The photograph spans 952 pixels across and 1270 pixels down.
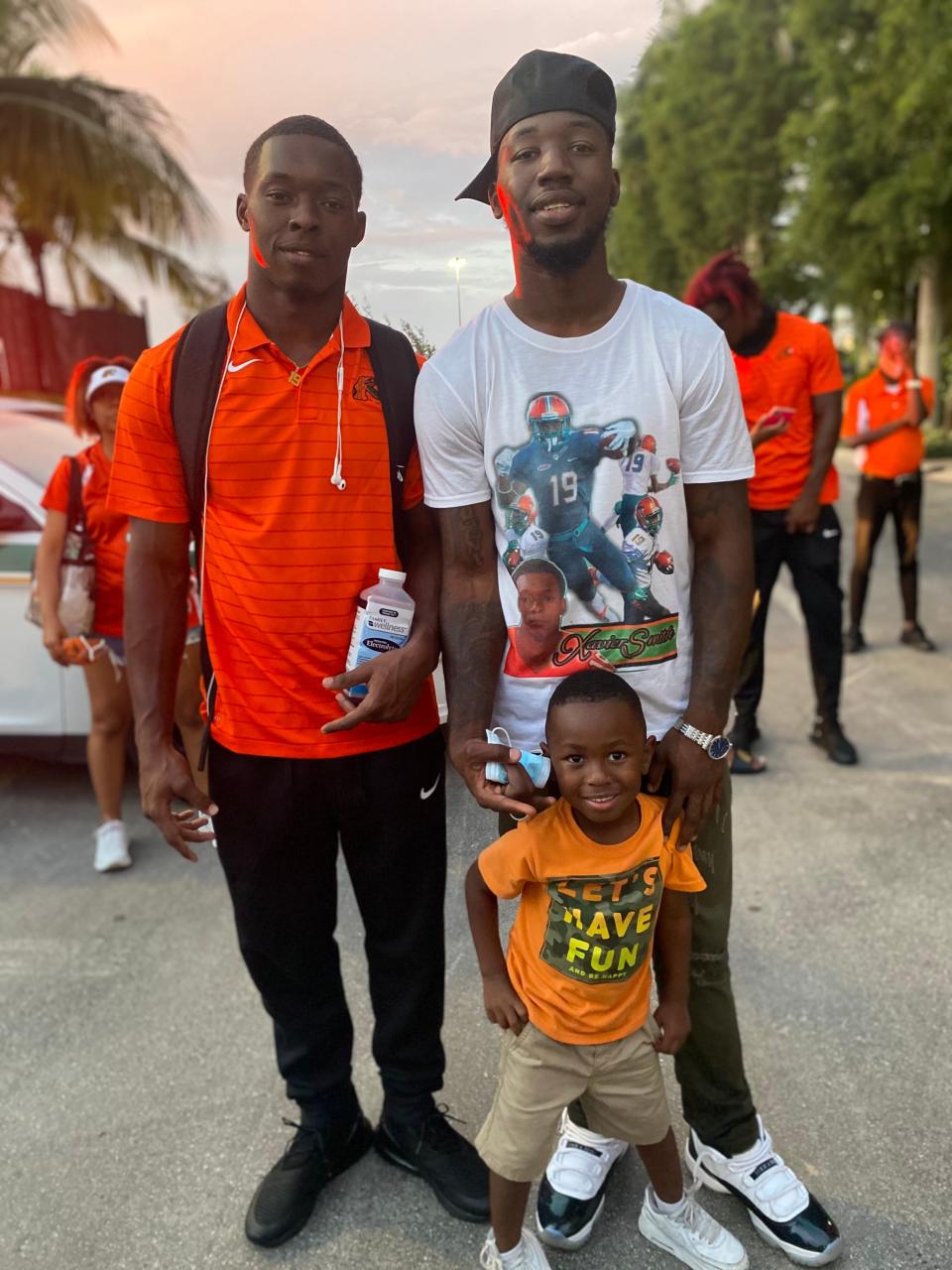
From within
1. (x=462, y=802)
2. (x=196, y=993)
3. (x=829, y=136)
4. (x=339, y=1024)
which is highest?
(x=829, y=136)

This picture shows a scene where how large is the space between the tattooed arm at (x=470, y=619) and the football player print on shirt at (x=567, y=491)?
0.27 ft

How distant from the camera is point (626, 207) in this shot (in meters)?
33.4

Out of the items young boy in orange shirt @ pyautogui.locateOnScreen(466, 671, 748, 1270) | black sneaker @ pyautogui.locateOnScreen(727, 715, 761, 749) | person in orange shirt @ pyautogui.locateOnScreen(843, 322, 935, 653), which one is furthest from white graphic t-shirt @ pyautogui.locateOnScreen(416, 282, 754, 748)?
person in orange shirt @ pyautogui.locateOnScreen(843, 322, 935, 653)

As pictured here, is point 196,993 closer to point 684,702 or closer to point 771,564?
point 684,702

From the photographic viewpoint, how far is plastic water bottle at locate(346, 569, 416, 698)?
1852 mm

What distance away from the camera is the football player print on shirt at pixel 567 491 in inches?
65.4

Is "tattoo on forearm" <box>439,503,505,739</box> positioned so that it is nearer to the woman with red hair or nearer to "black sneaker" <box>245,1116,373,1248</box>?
"black sneaker" <box>245,1116,373,1248</box>

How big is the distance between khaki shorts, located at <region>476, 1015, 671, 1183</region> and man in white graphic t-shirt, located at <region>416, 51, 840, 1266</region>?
447 millimetres

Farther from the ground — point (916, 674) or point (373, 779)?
point (373, 779)

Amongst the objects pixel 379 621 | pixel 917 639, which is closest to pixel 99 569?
pixel 379 621

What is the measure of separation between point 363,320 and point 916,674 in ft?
14.9

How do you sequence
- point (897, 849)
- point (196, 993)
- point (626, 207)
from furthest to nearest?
point (626, 207), point (897, 849), point (196, 993)

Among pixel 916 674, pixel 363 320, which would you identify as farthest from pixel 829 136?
pixel 363 320

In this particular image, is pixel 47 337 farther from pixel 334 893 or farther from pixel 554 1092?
pixel 554 1092
